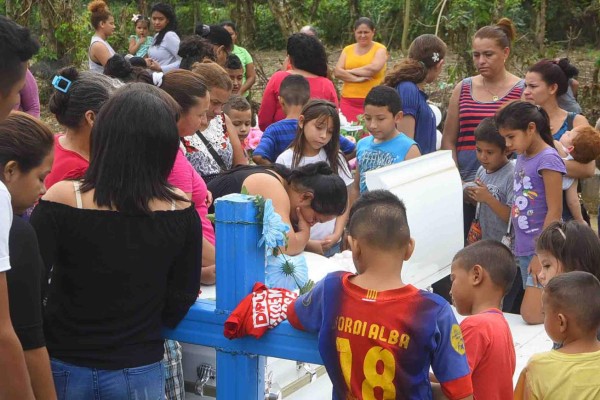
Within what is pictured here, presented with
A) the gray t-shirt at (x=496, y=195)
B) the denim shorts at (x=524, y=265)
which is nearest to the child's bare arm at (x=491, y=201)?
the gray t-shirt at (x=496, y=195)

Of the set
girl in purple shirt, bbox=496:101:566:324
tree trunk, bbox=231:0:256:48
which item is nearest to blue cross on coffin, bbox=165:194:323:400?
girl in purple shirt, bbox=496:101:566:324

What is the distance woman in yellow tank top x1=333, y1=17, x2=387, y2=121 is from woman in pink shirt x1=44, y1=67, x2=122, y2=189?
16.5 ft

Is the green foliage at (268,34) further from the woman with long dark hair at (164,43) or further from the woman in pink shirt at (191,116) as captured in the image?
the woman in pink shirt at (191,116)

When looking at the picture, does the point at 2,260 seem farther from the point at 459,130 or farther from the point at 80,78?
the point at 459,130

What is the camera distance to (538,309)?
4480mm

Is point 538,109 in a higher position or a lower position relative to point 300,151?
higher

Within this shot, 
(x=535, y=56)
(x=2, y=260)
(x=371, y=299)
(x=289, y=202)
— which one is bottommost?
(x=535, y=56)

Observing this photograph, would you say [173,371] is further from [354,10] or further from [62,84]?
[354,10]

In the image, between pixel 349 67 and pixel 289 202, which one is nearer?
A: pixel 289 202

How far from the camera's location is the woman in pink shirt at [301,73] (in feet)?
20.9

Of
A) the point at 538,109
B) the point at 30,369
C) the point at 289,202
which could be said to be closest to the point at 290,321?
the point at 30,369

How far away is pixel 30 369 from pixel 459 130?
4.02 m

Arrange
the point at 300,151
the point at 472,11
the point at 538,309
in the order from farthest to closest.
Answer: the point at 472,11 → the point at 300,151 → the point at 538,309

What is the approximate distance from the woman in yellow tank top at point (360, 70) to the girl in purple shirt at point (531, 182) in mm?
3448
